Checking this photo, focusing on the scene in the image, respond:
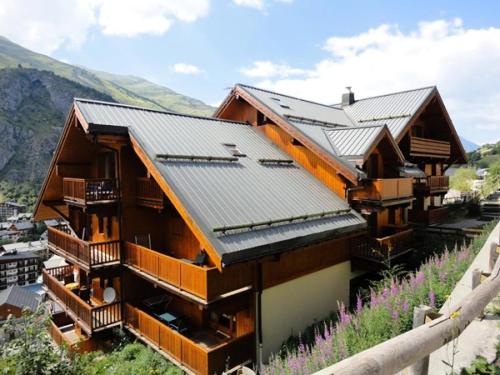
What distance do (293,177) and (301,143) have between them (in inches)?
80.8

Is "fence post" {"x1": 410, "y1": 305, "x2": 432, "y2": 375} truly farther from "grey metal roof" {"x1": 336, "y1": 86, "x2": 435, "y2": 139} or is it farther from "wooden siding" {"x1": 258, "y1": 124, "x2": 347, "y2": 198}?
"grey metal roof" {"x1": 336, "y1": 86, "x2": 435, "y2": 139}

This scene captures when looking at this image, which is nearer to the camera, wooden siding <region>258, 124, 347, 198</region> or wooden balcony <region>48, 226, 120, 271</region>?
wooden balcony <region>48, 226, 120, 271</region>

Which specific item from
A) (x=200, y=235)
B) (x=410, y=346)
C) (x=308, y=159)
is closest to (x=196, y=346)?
(x=200, y=235)

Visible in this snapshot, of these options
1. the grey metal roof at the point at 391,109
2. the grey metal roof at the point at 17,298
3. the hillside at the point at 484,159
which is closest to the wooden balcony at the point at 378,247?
the grey metal roof at the point at 391,109

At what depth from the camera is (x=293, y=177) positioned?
14875mm

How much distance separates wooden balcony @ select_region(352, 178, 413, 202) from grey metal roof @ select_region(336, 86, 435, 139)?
14.4ft

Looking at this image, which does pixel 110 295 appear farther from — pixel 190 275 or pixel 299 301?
pixel 299 301

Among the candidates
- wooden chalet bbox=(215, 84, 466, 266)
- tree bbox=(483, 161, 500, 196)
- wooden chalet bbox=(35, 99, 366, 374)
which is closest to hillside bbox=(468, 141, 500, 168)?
tree bbox=(483, 161, 500, 196)

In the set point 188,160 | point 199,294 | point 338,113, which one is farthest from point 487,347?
point 338,113

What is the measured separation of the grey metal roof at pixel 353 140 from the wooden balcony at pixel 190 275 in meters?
6.88

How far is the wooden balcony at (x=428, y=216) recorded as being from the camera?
69.5ft

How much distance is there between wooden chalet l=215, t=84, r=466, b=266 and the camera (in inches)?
565

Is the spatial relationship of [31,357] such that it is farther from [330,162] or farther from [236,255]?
[330,162]

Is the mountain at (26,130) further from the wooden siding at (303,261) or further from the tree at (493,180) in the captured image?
the wooden siding at (303,261)
